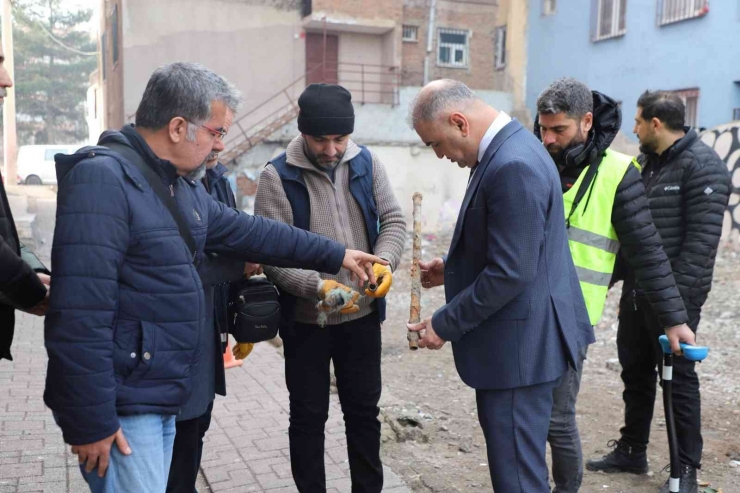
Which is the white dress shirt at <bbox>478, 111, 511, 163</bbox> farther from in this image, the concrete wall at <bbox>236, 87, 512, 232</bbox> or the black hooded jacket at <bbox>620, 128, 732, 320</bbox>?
the concrete wall at <bbox>236, 87, 512, 232</bbox>

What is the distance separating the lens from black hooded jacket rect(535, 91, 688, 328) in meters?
3.18

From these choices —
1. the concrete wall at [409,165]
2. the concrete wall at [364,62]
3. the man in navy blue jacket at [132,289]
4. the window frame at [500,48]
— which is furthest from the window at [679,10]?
the man in navy blue jacket at [132,289]

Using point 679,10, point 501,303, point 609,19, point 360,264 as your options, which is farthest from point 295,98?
point 501,303

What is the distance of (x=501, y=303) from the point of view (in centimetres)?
244

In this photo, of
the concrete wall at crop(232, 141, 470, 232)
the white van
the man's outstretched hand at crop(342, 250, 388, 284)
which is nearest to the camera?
the man's outstretched hand at crop(342, 250, 388, 284)

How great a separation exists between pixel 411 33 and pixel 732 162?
11.3m

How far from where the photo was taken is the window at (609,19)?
16375 millimetres

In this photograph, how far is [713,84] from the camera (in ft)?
45.1

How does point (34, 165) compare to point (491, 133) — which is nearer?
point (491, 133)

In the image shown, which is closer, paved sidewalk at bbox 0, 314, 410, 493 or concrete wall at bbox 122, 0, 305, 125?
paved sidewalk at bbox 0, 314, 410, 493

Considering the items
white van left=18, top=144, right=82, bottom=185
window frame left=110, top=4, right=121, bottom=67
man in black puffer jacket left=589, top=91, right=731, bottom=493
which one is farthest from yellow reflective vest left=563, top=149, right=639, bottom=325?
white van left=18, top=144, right=82, bottom=185

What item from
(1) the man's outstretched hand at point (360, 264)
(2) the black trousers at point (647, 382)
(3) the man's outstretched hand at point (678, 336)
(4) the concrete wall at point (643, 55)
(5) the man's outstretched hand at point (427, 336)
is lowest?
(2) the black trousers at point (647, 382)

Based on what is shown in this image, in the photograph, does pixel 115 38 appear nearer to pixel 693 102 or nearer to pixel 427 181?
pixel 427 181

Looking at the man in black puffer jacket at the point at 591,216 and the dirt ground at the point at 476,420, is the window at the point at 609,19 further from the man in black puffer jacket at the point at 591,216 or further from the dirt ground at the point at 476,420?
the man in black puffer jacket at the point at 591,216
